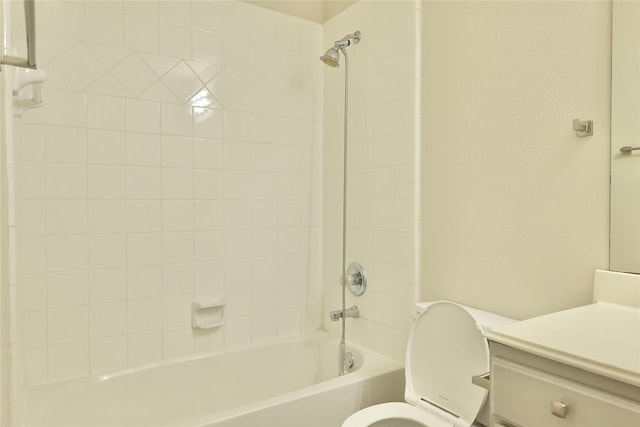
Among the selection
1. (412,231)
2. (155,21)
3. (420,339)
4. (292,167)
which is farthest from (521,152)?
(155,21)

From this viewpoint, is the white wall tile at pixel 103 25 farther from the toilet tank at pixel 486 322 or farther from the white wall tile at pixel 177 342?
the toilet tank at pixel 486 322

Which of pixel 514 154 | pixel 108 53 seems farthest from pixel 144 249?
pixel 514 154

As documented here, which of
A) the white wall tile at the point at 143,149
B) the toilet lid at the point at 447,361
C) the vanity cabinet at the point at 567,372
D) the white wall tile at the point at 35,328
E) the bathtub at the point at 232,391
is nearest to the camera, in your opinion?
the vanity cabinet at the point at 567,372

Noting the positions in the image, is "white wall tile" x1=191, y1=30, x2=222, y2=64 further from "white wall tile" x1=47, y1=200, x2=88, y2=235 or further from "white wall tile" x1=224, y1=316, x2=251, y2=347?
"white wall tile" x1=224, y1=316, x2=251, y2=347

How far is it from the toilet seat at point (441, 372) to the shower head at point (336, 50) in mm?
1193

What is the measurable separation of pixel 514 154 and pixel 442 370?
2.66ft

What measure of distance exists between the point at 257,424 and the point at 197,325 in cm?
69

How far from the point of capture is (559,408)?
83 centimetres

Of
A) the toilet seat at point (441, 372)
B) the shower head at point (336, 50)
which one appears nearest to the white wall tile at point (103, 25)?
the shower head at point (336, 50)

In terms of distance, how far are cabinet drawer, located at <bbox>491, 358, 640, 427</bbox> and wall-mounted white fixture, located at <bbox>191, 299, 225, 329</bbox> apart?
4.71 feet

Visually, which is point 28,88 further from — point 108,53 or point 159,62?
point 159,62

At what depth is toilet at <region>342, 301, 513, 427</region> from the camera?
1350 millimetres

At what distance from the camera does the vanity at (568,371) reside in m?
0.75

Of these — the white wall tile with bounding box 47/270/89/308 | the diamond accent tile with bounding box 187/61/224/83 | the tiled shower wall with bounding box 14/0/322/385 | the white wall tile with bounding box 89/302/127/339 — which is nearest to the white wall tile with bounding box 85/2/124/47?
the tiled shower wall with bounding box 14/0/322/385
